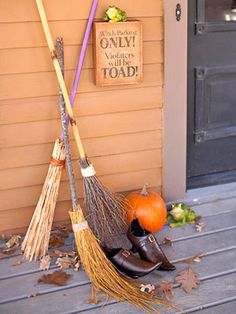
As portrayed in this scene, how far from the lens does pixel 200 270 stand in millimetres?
2785

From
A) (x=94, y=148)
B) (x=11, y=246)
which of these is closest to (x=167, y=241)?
(x=94, y=148)

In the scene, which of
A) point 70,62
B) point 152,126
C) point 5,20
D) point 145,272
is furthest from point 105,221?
point 5,20

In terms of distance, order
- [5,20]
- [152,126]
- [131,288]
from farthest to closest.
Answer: [152,126] < [5,20] < [131,288]

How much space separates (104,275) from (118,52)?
3.93 ft

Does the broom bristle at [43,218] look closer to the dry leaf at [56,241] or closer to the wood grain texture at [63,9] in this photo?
the dry leaf at [56,241]

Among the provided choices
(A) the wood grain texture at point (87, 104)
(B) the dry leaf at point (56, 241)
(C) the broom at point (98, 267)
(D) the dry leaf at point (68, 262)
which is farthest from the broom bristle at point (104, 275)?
Answer: (A) the wood grain texture at point (87, 104)

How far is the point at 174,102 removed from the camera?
127 inches

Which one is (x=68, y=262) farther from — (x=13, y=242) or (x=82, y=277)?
(x=13, y=242)

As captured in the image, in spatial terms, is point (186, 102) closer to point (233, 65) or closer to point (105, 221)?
point (233, 65)

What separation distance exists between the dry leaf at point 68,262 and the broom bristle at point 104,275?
0.11 metres

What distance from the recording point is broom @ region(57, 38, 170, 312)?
8.38ft

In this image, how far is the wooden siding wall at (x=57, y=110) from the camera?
2852mm

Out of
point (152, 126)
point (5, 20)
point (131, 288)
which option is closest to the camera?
point (131, 288)

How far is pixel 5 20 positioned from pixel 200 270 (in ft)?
5.41
